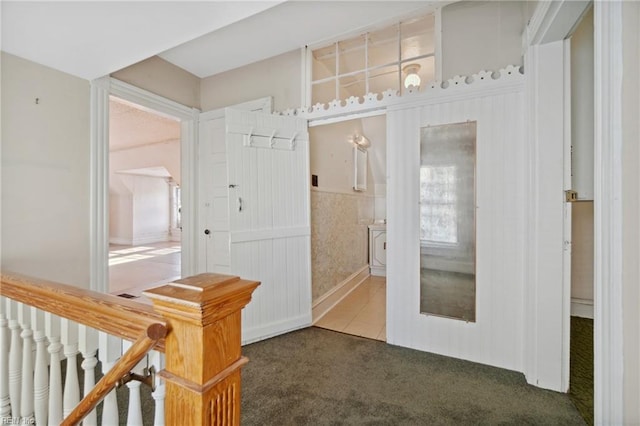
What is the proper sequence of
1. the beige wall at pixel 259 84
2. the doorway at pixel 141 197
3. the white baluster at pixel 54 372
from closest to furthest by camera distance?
the white baluster at pixel 54 372 < the beige wall at pixel 259 84 < the doorway at pixel 141 197

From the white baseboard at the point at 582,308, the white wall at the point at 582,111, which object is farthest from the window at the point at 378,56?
the white baseboard at the point at 582,308

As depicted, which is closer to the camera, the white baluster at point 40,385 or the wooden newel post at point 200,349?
the wooden newel post at point 200,349

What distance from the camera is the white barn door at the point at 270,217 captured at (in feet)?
7.78

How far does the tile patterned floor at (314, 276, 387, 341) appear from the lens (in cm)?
262

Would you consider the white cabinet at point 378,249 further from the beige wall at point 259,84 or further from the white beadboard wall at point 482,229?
the beige wall at point 259,84

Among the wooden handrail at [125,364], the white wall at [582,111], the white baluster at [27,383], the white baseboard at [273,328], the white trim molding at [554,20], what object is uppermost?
the white trim molding at [554,20]

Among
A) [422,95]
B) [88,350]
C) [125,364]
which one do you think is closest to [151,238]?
[88,350]

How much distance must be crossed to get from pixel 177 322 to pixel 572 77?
8.69 ft

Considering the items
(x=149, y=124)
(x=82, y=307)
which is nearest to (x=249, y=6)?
(x=82, y=307)

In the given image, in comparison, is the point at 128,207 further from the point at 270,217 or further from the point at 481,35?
the point at 481,35

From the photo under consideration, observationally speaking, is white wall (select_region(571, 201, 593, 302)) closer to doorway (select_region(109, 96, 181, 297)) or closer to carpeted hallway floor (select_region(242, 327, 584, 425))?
carpeted hallway floor (select_region(242, 327, 584, 425))

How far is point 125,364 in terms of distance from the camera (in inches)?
25.7

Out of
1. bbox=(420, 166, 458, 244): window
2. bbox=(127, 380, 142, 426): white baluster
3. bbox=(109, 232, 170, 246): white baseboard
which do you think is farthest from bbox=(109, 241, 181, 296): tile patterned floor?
bbox=(420, 166, 458, 244): window

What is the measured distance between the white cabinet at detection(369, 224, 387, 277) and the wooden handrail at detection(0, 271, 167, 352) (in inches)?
155
